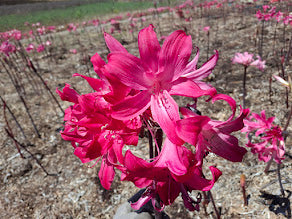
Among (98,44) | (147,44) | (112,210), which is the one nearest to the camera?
(147,44)

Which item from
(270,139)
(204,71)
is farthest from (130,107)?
(270,139)

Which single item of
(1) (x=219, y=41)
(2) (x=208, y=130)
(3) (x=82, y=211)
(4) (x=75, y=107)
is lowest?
(3) (x=82, y=211)

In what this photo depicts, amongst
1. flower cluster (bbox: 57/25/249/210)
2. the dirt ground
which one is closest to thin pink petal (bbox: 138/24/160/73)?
flower cluster (bbox: 57/25/249/210)

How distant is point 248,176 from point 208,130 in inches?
75.2

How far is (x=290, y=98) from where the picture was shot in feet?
11.5

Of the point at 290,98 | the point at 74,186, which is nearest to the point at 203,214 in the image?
the point at 74,186

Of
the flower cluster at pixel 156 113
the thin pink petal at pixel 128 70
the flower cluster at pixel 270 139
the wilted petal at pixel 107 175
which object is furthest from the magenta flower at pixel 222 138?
the flower cluster at pixel 270 139

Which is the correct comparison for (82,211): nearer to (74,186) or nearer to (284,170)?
(74,186)

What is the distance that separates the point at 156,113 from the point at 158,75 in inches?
6.5

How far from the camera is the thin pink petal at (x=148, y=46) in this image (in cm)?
86

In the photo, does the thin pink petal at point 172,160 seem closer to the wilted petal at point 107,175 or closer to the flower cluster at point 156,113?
the flower cluster at point 156,113

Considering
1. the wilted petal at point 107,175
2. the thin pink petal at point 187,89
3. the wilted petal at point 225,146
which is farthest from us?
the wilted petal at point 107,175

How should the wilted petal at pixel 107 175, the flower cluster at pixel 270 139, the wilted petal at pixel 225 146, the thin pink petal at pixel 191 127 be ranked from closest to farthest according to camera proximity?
the thin pink petal at pixel 191 127 → the wilted petal at pixel 225 146 → the wilted petal at pixel 107 175 → the flower cluster at pixel 270 139

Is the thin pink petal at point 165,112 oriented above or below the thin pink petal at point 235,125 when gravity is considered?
above
